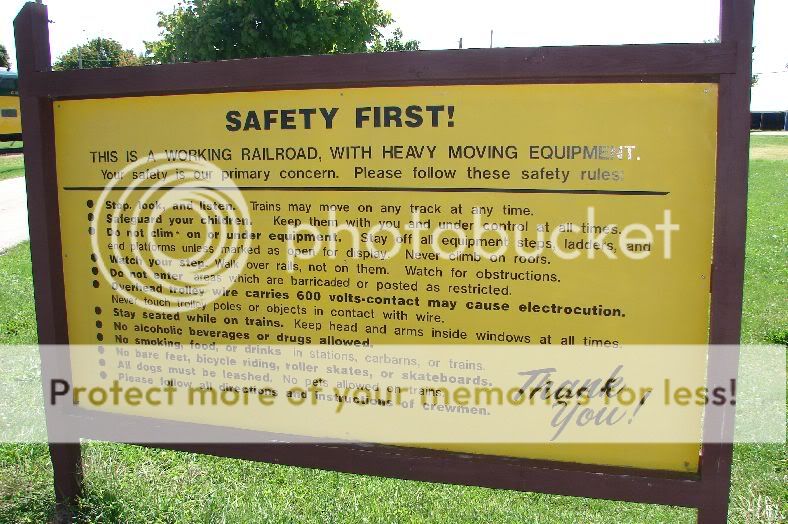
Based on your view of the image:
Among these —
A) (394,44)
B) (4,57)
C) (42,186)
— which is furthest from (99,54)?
(42,186)

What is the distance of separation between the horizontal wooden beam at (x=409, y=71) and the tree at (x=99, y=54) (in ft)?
175

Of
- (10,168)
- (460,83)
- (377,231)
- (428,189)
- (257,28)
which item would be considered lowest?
(377,231)

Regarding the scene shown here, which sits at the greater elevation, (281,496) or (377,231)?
(377,231)

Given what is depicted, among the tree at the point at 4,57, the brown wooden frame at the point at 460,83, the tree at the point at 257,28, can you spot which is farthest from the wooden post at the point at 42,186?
the tree at the point at 4,57

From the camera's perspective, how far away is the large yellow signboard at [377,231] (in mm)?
2111

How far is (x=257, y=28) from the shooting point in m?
→ 17.6

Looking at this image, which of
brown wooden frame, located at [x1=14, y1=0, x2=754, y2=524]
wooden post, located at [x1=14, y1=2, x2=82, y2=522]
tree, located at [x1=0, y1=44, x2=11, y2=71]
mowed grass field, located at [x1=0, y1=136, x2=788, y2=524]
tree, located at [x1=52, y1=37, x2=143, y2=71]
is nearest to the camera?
brown wooden frame, located at [x1=14, y1=0, x2=754, y2=524]

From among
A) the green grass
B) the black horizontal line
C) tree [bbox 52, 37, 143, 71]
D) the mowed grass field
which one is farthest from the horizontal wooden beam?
tree [bbox 52, 37, 143, 71]

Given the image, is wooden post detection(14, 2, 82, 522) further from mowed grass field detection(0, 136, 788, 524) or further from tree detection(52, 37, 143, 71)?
tree detection(52, 37, 143, 71)

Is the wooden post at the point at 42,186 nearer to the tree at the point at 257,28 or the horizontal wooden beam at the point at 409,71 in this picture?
the horizontal wooden beam at the point at 409,71

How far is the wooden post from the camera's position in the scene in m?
2.67

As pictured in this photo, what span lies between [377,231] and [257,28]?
54.9 feet

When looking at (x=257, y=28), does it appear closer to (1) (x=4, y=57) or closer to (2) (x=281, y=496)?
(2) (x=281, y=496)

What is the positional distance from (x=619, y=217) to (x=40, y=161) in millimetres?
2178
